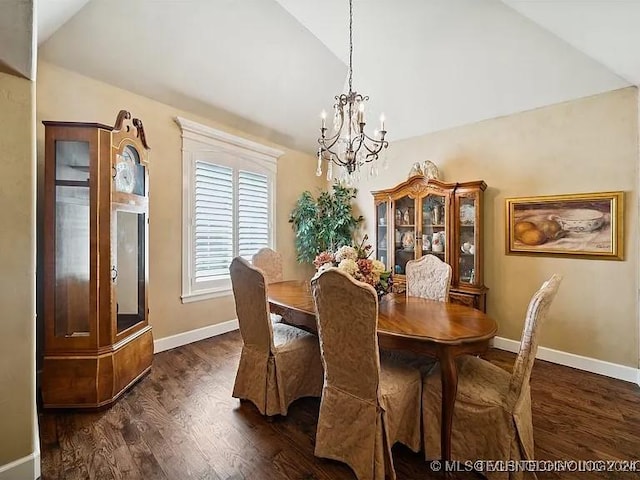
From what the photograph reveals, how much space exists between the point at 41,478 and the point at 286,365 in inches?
56.8

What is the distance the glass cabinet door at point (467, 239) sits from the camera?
11.5ft

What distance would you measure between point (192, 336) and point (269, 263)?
1.39 m

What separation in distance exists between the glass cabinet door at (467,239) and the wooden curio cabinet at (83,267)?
3.48 m

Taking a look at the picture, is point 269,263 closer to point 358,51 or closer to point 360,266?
point 360,266

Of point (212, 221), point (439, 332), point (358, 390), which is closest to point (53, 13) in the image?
point (212, 221)

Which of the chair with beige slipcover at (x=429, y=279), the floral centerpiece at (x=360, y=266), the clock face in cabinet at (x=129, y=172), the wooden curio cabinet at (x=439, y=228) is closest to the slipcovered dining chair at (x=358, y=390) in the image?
the floral centerpiece at (x=360, y=266)

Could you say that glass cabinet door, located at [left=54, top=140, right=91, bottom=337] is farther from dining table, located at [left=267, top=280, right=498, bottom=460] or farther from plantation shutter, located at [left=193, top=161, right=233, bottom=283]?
dining table, located at [left=267, top=280, right=498, bottom=460]

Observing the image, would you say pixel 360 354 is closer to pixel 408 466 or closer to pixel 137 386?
pixel 408 466

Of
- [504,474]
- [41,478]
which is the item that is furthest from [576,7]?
[41,478]

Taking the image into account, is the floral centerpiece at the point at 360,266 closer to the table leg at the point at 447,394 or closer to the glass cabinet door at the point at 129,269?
the table leg at the point at 447,394

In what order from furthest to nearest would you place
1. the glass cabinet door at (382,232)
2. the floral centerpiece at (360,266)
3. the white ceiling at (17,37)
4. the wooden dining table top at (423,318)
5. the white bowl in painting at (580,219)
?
the glass cabinet door at (382,232)
the white bowl in painting at (580,219)
the floral centerpiece at (360,266)
the wooden dining table top at (423,318)
the white ceiling at (17,37)

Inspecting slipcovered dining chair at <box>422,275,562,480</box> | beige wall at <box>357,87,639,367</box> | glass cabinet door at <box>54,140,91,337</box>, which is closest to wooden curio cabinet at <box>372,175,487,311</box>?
beige wall at <box>357,87,639,367</box>

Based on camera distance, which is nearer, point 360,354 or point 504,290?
point 360,354

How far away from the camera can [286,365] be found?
7.36ft
